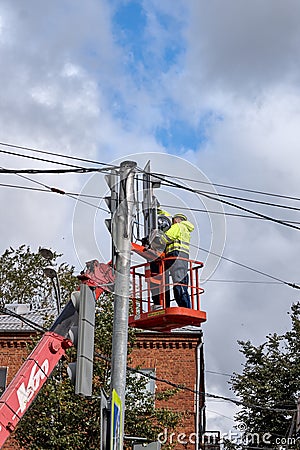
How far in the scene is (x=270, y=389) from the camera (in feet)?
113

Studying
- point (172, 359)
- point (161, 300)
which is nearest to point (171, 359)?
point (172, 359)

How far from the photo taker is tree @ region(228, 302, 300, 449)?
3338 centimetres

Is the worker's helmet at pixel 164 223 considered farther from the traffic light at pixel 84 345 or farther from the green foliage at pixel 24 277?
the green foliage at pixel 24 277

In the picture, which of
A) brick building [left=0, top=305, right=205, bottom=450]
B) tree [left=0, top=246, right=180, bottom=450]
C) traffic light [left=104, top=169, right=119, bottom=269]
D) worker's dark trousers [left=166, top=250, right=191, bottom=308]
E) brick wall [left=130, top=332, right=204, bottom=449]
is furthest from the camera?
brick wall [left=130, top=332, right=204, bottom=449]

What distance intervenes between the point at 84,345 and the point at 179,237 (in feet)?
6.77

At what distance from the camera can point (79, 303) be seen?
941 cm

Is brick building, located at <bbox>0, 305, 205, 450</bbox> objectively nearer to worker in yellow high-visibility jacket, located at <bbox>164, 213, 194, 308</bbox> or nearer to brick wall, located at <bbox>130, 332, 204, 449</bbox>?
brick wall, located at <bbox>130, 332, 204, 449</bbox>

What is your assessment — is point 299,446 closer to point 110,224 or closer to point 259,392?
point 259,392

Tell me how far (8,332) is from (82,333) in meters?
18.0

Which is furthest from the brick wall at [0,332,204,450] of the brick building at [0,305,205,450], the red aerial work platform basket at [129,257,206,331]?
the red aerial work platform basket at [129,257,206,331]

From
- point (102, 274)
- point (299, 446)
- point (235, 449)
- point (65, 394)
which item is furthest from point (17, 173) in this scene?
point (235, 449)

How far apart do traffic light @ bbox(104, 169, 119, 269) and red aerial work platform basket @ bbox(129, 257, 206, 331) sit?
47.3 inches

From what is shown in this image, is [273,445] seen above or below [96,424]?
above

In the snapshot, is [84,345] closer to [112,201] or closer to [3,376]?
[112,201]
